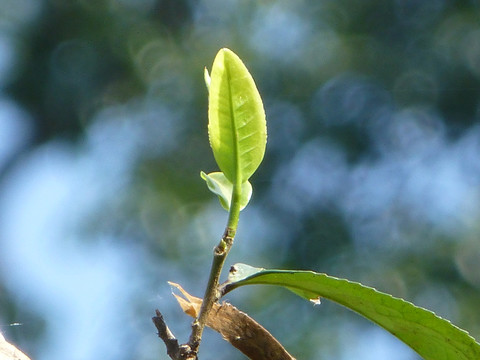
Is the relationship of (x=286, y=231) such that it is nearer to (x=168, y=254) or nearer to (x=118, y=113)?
(x=168, y=254)

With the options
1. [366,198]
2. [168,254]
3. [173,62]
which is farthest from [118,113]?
[366,198]

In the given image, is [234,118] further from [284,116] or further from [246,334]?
A: [284,116]

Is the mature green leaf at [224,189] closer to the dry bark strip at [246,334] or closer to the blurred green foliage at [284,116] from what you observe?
the dry bark strip at [246,334]

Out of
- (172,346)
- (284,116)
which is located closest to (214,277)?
(172,346)

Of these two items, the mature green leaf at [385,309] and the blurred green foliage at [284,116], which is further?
the blurred green foliage at [284,116]

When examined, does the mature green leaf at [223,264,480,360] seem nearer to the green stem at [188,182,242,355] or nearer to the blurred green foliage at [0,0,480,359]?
the green stem at [188,182,242,355]

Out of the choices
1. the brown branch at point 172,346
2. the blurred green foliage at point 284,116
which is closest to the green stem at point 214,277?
the brown branch at point 172,346

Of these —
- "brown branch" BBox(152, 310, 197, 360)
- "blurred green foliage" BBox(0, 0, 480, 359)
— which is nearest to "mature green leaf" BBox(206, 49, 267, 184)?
"brown branch" BBox(152, 310, 197, 360)
